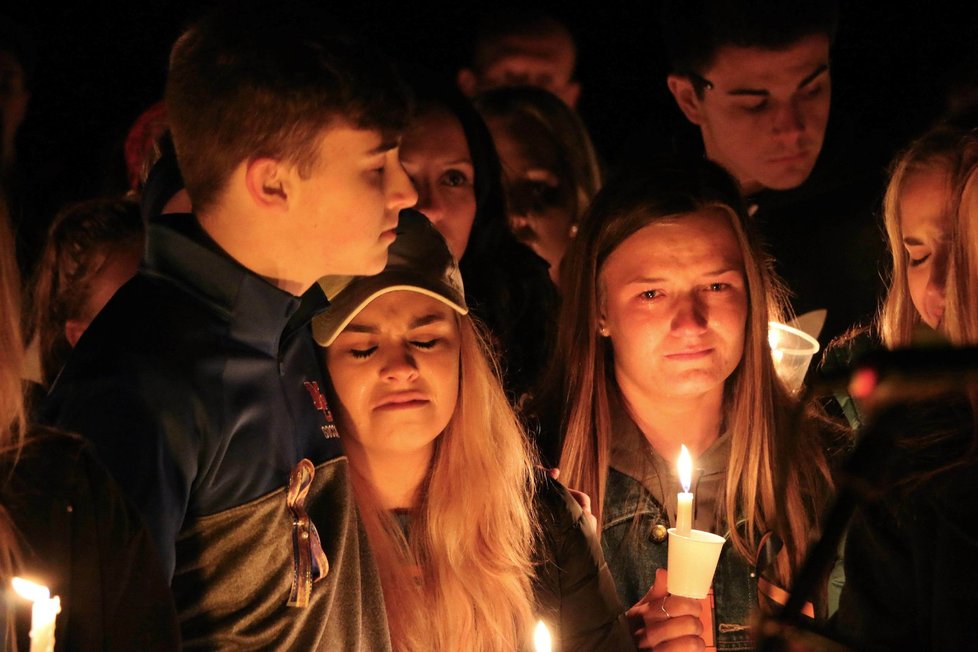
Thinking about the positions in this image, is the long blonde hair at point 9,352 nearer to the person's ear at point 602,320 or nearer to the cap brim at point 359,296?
the cap brim at point 359,296

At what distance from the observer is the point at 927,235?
2869mm

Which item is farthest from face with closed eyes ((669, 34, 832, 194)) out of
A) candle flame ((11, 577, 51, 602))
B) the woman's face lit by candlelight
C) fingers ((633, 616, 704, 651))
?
candle flame ((11, 577, 51, 602))

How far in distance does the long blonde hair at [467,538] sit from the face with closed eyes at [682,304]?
0.51m

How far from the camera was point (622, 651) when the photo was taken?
2.62m

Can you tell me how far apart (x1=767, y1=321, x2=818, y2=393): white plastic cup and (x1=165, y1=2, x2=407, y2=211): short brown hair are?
147 centimetres

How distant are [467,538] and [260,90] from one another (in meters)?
1.15

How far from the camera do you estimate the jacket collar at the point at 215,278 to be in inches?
80.6

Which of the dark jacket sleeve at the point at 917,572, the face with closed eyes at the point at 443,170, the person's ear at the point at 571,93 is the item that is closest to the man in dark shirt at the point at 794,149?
the face with closed eyes at the point at 443,170

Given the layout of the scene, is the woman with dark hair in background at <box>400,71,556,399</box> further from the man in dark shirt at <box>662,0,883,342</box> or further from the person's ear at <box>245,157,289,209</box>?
the person's ear at <box>245,157,289,209</box>

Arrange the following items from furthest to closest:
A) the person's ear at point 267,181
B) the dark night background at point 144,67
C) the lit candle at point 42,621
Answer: the dark night background at point 144,67, the person's ear at point 267,181, the lit candle at point 42,621

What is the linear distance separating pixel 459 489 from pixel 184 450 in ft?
3.05

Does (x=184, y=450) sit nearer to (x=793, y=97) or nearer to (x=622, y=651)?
(x=622, y=651)

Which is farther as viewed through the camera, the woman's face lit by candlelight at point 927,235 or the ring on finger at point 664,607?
the woman's face lit by candlelight at point 927,235

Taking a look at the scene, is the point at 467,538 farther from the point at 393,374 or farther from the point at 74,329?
the point at 74,329
